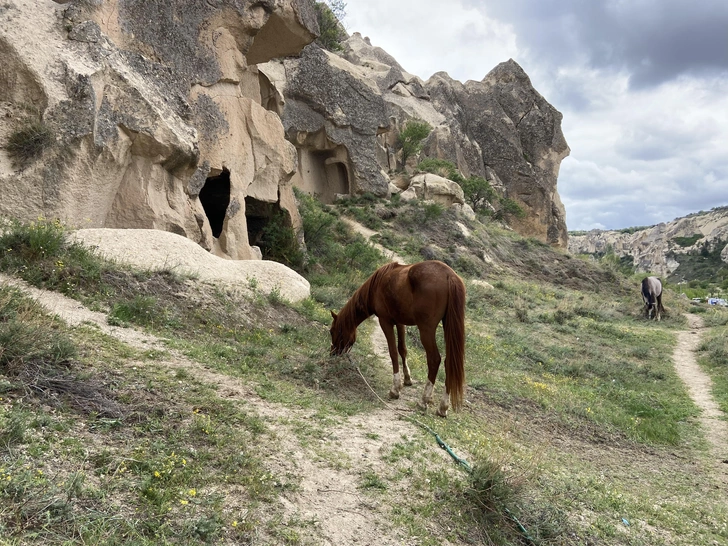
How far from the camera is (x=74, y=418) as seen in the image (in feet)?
12.9

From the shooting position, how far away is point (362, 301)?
25.9 feet

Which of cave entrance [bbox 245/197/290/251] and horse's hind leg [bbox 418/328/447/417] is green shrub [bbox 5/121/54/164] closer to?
horse's hind leg [bbox 418/328/447/417]

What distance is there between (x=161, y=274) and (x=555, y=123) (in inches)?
1961

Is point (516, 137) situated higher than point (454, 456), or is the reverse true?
point (516, 137)

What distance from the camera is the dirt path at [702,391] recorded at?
8.52 metres

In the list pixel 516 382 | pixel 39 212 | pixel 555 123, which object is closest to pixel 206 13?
pixel 39 212

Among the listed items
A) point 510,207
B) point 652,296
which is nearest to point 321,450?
point 652,296

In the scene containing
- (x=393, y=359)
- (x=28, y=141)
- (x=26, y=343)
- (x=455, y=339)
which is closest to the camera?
(x=26, y=343)

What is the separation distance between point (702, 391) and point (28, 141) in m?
15.5

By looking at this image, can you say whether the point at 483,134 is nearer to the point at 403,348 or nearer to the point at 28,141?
the point at 28,141

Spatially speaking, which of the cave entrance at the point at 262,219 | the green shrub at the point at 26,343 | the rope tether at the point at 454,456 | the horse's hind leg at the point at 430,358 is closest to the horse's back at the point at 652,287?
the cave entrance at the point at 262,219

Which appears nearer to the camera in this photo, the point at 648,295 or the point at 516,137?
the point at 648,295

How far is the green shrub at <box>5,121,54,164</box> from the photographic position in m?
9.43

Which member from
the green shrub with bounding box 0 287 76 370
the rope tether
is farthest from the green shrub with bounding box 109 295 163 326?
A: the rope tether
